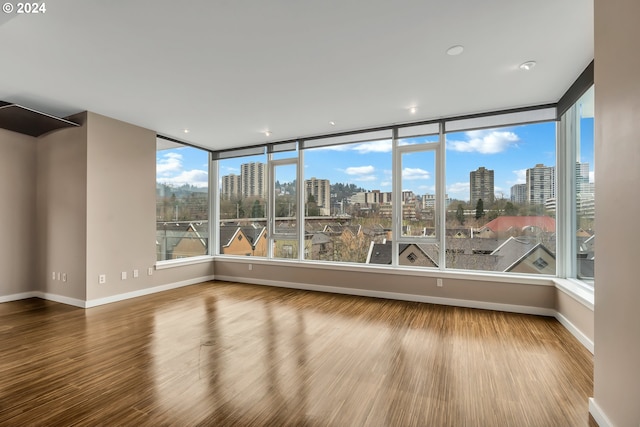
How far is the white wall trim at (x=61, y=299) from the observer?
167 inches

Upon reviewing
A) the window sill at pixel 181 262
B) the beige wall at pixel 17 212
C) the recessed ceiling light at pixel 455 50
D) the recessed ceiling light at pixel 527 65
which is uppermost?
the recessed ceiling light at pixel 455 50

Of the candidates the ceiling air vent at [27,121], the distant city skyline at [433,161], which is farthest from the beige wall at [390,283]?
the ceiling air vent at [27,121]

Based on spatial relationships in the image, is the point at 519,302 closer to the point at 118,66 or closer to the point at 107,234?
the point at 118,66

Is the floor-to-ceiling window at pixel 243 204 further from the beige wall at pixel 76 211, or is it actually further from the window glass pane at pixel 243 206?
the beige wall at pixel 76 211

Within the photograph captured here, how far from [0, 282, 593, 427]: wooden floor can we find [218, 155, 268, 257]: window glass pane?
2.22 meters

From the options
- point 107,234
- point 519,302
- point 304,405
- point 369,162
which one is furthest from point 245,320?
point 519,302

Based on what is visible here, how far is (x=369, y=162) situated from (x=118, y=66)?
366cm

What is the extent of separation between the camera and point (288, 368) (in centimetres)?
249

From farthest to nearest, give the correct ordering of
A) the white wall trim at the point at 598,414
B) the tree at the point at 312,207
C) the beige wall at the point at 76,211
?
the tree at the point at 312,207, the beige wall at the point at 76,211, the white wall trim at the point at 598,414

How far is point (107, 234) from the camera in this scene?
4.43 meters

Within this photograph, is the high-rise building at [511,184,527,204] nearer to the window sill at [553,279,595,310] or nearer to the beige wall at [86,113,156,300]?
the window sill at [553,279,595,310]

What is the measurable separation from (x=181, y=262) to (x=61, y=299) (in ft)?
5.75

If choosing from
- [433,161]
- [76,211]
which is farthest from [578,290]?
[76,211]

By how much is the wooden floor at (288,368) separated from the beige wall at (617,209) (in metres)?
0.46
